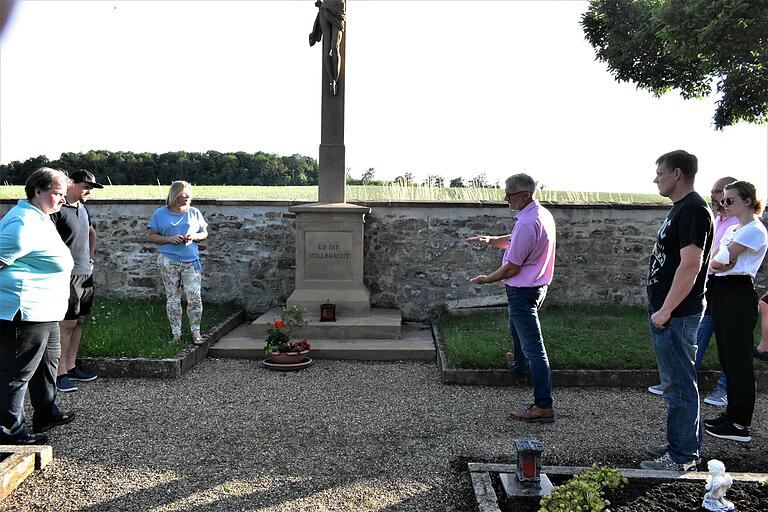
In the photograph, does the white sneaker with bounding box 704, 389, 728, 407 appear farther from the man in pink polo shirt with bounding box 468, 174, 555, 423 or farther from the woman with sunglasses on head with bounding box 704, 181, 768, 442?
the man in pink polo shirt with bounding box 468, 174, 555, 423

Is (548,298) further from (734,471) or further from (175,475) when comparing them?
(175,475)

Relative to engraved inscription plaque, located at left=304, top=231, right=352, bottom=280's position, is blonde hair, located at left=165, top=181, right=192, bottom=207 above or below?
above

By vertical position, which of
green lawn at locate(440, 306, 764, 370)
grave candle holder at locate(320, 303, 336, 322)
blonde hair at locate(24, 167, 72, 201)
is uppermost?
blonde hair at locate(24, 167, 72, 201)

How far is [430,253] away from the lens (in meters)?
8.33

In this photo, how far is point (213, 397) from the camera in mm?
4863

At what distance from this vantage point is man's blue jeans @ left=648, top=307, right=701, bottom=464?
327 cm

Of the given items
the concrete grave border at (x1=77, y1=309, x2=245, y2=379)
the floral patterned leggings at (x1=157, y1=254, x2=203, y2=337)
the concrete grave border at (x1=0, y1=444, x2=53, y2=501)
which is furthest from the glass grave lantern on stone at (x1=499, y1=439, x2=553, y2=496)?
the floral patterned leggings at (x1=157, y1=254, x2=203, y2=337)

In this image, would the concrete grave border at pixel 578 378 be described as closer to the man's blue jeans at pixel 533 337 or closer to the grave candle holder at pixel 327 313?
the man's blue jeans at pixel 533 337

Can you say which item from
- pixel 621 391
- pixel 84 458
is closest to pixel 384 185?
pixel 621 391

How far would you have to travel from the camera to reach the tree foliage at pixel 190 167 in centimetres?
1322

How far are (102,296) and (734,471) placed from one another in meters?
→ 8.26

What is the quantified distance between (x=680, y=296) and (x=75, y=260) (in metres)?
4.64

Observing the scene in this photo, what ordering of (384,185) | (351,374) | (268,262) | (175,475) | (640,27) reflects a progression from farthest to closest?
(640,27)
(384,185)
(268,262)
(351,374)
(175,475)

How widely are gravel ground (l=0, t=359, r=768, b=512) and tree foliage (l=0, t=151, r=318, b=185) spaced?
29.8 feet
